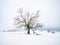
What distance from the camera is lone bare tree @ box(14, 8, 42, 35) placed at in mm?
1748

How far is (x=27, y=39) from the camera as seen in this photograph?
1.71m

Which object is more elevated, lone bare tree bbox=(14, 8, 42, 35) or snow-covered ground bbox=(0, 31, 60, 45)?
lone bare tree bbox=(14, 8, 42, 35)

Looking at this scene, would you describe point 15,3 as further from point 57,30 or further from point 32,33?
point 57,30

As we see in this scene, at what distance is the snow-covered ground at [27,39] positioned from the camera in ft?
5.56

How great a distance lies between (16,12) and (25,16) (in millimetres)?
167

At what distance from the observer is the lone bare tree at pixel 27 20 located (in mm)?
1748

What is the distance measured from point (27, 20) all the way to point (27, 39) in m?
0.32

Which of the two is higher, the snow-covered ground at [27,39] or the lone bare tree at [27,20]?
the lone bare tree at [27,20]

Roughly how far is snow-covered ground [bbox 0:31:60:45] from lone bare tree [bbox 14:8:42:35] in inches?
5.5

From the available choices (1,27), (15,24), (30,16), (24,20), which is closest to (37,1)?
(30,16)

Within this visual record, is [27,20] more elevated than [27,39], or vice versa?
[27,20]

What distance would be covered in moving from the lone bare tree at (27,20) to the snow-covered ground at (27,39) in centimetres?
14

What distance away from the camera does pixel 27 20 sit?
1759 mm

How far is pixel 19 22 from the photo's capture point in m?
1.75
